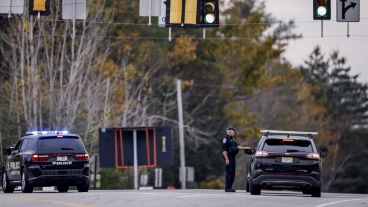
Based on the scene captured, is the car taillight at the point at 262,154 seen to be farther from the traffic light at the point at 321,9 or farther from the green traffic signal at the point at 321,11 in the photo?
the green traffic signal at the point at 321,11

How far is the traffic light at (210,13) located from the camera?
36875 millimetres

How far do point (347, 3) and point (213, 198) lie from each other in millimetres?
10457

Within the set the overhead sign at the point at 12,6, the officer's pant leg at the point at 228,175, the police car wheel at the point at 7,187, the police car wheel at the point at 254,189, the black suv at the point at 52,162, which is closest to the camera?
the police car wheel at the point at 254,189

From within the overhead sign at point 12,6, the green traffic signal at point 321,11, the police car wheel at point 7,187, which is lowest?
the police car wheel at point 7,187

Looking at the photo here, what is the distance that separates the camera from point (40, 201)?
1120 inches

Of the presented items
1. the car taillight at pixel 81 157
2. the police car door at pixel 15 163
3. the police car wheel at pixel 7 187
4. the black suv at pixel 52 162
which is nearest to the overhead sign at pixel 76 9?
the police car door at pixel 15 163

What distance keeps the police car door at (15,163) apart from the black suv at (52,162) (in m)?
0.16

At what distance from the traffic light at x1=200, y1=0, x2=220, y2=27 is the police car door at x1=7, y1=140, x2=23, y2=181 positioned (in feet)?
20.6

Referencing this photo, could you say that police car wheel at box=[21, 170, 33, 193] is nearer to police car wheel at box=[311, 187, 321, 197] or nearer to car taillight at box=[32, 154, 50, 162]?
car taillight at box=[32, 154, 50, 162]

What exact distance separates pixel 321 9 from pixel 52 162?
847 centimetres

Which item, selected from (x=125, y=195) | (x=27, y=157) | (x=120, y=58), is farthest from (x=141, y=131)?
(x=125, y=195)

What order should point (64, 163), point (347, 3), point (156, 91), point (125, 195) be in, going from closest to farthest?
1. point (125, 195)
2. point (64, 163)
3. point (347, 3)
4. point (156, 91)

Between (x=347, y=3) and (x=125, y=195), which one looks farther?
(x=347, y=3)

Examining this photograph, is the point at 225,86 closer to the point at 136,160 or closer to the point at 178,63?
the point at 178,63
